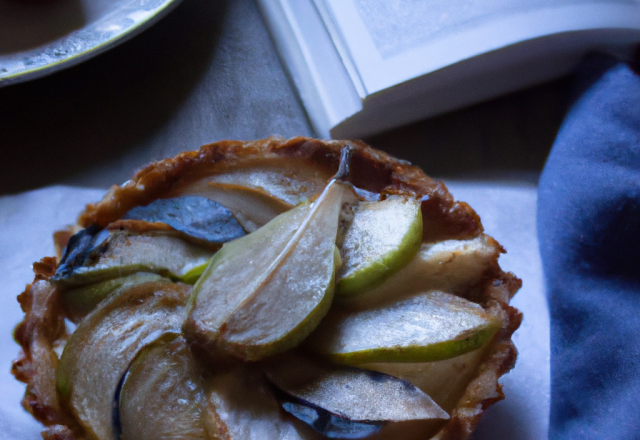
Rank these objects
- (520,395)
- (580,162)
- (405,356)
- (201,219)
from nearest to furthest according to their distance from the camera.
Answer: (405,356) < (201,219) < (520,395) < (580,162)

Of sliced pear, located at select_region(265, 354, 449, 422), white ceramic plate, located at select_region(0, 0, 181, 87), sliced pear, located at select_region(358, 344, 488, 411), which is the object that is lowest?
sliced pear, located at select_region(358, 344, 488, 411)

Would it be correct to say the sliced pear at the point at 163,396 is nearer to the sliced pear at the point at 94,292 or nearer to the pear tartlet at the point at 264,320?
the pear tartlet at the point at 264,320

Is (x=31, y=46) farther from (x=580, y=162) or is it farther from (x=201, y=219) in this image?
(x=580, y=162)

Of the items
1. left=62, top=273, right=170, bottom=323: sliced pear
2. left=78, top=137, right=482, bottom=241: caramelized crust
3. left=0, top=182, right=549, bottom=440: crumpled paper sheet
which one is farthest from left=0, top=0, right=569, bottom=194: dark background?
left=62, top=273, right=170, bottom=323: sliced pear

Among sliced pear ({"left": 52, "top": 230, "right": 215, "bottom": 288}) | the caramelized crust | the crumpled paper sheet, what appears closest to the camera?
sliced pear ({"left": 52, "top": 230, "right": 215, "bottom": 288})

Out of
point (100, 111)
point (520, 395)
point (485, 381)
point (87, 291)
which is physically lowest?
point (520, 395)

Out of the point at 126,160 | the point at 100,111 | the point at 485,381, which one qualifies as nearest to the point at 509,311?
the point at 485,381

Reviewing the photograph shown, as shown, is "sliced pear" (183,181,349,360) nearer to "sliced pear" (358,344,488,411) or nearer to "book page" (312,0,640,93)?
"sliced pear" (358,344,488,411)
